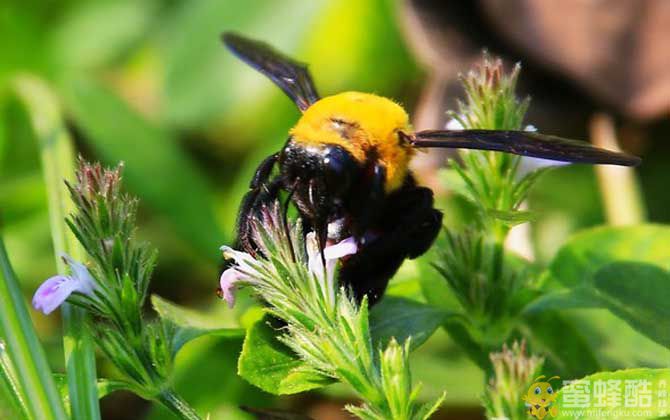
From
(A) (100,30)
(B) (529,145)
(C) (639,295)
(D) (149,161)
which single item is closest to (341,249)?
(B) (529,145)

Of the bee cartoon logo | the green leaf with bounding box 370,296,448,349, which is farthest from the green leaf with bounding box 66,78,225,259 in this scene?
the bee cartoon logo

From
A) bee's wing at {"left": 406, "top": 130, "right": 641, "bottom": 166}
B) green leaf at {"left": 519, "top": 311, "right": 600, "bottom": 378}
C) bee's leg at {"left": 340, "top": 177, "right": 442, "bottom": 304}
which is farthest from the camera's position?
green leaf at {"left": 519, "top": 311, "right": 600, "bottom": 378}

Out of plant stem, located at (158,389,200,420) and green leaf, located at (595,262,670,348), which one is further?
green leaf, located at (595,262,670,348)

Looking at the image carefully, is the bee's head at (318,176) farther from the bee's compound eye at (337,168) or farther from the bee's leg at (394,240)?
the bee's leg at (394,240)

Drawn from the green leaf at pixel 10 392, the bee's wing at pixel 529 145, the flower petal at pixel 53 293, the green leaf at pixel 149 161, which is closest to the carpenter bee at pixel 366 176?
the bee's wing at pixel 529 145

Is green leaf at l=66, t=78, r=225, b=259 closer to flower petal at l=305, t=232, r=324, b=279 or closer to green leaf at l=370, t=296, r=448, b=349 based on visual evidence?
green leaf at l=370, t=296, r=448, b=349

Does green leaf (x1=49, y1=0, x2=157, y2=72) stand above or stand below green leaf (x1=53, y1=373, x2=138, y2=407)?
above
